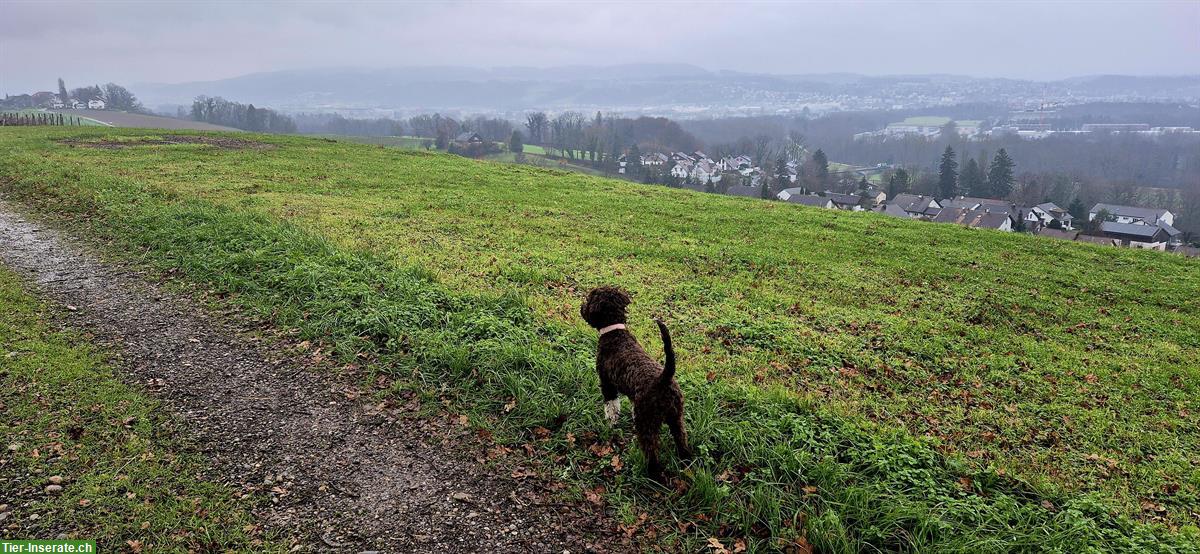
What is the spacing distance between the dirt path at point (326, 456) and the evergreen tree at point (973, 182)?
256 ft

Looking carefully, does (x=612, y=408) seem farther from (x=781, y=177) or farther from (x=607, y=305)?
(x=781, y=177)

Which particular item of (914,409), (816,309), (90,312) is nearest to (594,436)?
(914,409)

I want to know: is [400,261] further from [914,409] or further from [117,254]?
[914,409]

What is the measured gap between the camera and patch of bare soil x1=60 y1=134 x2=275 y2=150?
23.1 meters

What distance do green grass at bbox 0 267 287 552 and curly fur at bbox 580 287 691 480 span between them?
2.66 meters

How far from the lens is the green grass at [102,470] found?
4.08 metres

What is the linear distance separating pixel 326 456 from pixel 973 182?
7966 cm

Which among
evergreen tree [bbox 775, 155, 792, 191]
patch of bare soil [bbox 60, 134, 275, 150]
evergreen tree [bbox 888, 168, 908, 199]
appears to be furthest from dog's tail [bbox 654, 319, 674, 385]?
evergreen tree [bbox 775, 155, 792, 191]

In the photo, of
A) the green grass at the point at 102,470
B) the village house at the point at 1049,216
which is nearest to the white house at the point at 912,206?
the village house at the point at 1049,216

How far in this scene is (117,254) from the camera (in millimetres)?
9820

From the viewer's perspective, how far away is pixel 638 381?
4562 millimetres

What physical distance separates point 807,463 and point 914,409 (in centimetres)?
205

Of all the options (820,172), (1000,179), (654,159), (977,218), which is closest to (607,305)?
(977,218)

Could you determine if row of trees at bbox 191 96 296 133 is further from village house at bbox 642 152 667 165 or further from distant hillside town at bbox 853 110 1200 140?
distant hillside town at bbox 853 110 1200 140
